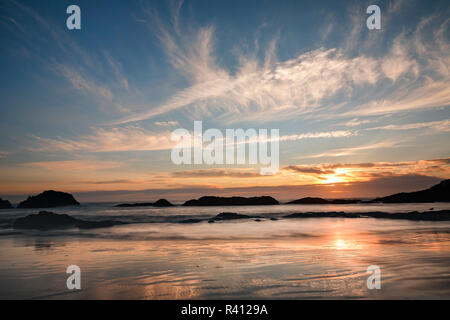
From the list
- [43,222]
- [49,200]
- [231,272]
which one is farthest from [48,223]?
[49,200]

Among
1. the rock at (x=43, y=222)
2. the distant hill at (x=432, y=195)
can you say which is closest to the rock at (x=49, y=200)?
the rock at (x=43, y=222)

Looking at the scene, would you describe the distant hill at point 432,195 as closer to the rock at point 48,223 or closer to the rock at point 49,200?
the rock at point 48,223

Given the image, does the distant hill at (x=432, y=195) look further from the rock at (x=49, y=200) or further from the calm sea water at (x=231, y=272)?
the rock at (x=49, y=200)

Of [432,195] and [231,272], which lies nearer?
[231,272]

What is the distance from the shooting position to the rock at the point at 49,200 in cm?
11525

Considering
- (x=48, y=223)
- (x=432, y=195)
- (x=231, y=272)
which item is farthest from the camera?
(x=432, y=195)

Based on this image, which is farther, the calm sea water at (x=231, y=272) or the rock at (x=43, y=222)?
the rock at (x=43, y=222)

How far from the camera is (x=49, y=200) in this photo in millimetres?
124188

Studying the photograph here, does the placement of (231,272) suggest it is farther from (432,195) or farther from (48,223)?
(432,195)

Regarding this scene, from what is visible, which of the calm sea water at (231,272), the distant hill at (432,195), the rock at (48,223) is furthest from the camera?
the distant hill at (432,195)

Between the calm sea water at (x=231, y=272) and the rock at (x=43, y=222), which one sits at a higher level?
the calm sea water at (x=231, y=272)

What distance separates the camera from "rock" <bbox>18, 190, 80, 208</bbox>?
11525cm

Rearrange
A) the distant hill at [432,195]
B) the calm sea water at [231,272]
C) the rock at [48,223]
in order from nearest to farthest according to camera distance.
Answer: the calm sea water at [231,272]
the rock at [48,223]
the distant hill at [432,195]

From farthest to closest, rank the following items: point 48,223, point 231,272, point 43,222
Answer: point 48,223, point 43,222, point 231,272
